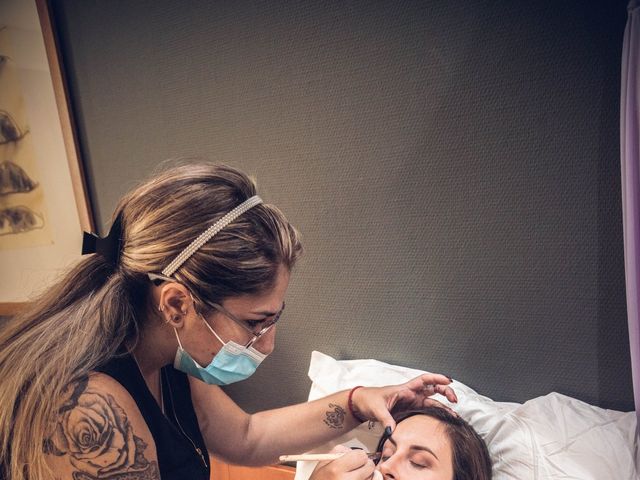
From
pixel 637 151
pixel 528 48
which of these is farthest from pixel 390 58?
pixel 637 151

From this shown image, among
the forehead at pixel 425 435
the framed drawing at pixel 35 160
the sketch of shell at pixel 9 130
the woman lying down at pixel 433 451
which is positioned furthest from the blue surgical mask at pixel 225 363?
the sketch of shell at pixel 9 130

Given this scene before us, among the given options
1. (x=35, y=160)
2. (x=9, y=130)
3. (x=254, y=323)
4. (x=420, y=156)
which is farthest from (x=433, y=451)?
(x=9, y=130)

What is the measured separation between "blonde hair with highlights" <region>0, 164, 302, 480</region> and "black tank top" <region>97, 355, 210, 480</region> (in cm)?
5

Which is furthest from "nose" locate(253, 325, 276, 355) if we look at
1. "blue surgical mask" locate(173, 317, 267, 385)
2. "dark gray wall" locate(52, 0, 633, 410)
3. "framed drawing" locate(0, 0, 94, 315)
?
"framed drawing" locate(0, 0, 94, 315)

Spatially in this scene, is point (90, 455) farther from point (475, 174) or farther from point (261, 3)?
point (261, 3)

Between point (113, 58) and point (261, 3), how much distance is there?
0.66m

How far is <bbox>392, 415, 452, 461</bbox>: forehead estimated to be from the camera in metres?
1.06

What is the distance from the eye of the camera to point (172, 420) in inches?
45.4

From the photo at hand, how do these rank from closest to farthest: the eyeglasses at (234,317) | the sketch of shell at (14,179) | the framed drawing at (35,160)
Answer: the eyeglasses at (234,317) < the framed drawing at (35,160) < the sketch of shell at (14,179)

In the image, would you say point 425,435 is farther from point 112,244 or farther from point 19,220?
point 19,220

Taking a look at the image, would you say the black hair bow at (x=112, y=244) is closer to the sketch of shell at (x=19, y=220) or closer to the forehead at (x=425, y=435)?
the forehead at (x=425, y=435)

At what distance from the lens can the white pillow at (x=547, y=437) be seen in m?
1.03

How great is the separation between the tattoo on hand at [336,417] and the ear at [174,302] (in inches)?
21.2

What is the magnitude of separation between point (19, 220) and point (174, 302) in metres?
1.44
